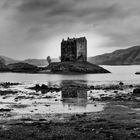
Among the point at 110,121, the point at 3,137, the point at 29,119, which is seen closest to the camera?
the point at 3,137

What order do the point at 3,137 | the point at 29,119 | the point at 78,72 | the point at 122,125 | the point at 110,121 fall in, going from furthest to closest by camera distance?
the point at 78,72
the point at 29,119
the point at 110,121
the point at 122,125
the point at 3,137

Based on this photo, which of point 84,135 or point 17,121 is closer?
point 84,135

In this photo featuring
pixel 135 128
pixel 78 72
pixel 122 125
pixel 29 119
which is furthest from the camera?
pixel 78 72

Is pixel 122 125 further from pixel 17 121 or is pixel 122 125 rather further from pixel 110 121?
pixel 17 121

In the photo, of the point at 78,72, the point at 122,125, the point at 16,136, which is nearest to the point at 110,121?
the point at 122,125

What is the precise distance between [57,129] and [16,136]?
379 cm

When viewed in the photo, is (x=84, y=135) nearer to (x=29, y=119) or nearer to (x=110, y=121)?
(x=110, y=121)

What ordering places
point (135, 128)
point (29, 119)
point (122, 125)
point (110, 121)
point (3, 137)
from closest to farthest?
point (3, 137)
point (135, 128)
point (122, 125)
point (110, 121)
point (29, 119)

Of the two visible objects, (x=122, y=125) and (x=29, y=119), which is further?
(x=29, y=119)

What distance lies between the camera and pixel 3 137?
2030cm

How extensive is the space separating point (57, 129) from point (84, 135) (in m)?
3.09

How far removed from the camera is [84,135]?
20766 millimetres

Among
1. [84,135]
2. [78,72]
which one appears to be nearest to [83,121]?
[84,135]

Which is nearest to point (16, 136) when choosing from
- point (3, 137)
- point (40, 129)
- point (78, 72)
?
point (3, 137)
